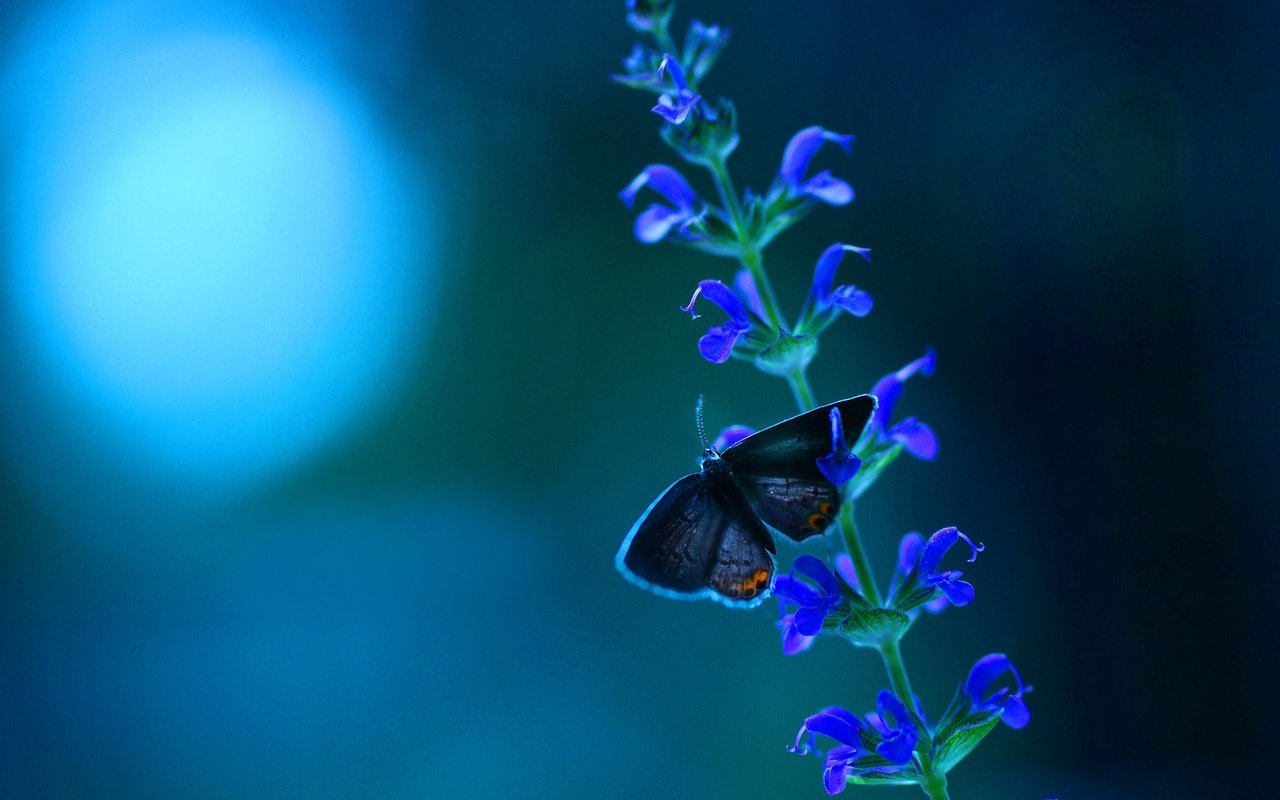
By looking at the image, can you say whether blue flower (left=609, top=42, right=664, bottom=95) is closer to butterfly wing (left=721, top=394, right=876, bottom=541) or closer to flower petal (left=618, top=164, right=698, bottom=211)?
flower petal (left=618, top=164, right=698, bottom=211)

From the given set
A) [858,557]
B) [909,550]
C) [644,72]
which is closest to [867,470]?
[858,557]

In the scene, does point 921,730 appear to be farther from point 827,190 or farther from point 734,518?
point 827,190

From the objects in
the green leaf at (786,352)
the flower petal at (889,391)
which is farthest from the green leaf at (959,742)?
the green leaf at (786,352)

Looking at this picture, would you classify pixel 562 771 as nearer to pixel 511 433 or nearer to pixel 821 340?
pixel 511 433

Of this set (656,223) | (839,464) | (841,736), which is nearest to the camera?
(839,464)

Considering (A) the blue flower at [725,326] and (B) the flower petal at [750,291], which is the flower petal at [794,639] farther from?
(B) the flower petal at [750,291]

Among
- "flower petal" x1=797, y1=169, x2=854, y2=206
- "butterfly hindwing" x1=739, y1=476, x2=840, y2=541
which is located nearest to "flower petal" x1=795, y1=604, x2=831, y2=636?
"butterfly hindwing" x1=739, y1=476, x2=840, y2=541

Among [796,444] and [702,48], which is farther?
[702,48]
